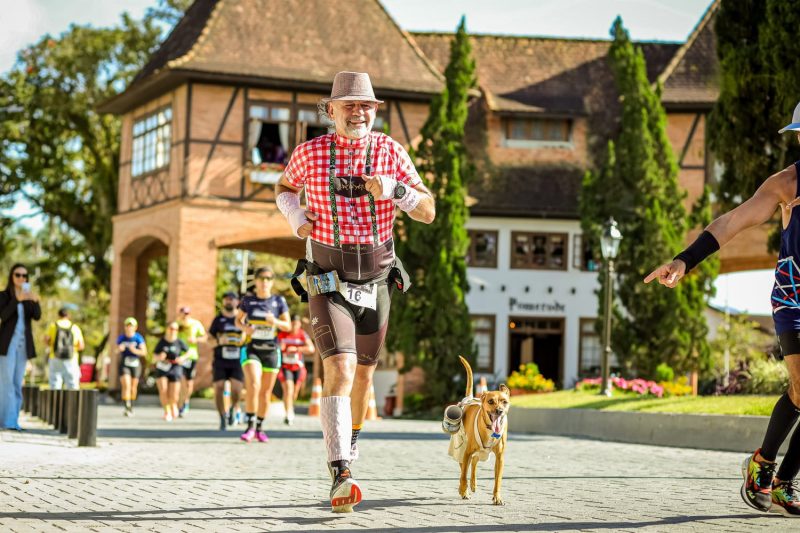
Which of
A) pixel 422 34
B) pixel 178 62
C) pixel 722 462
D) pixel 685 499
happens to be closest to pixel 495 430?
pixel 685 499

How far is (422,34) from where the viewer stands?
45.0m

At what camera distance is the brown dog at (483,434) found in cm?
801

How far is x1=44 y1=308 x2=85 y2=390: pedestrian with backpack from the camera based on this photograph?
2067 cm

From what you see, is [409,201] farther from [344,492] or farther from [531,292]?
[531,292]

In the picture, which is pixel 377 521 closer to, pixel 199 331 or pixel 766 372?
pixel 766 372

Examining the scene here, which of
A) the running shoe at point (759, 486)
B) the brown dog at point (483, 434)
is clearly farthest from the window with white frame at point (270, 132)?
the running shoe at point (759, 486)

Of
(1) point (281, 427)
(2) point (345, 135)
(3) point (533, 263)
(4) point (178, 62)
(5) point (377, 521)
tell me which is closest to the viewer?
(5) point (377, 521)

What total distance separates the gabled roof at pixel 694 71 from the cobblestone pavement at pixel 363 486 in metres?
24.5

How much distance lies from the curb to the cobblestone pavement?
0.60 m

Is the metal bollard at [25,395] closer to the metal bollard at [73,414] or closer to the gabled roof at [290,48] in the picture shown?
the metal bollard at [73,414]

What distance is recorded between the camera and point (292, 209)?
7809 millimetres

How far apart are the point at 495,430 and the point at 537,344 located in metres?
35.6

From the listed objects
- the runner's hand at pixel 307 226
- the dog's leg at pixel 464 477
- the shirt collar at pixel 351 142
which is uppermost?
the shirt collar at pixel 351 142

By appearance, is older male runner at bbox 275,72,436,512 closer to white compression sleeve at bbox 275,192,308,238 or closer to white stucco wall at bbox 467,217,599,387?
white compression sleeve at bbox 275,192,308,238
